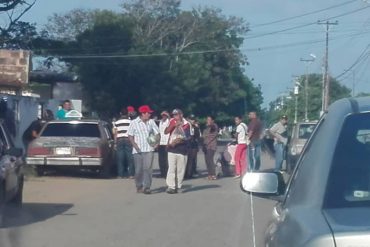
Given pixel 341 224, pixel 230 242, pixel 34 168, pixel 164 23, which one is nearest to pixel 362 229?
pixel 341 224

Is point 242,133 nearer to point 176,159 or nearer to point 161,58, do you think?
point 176,159

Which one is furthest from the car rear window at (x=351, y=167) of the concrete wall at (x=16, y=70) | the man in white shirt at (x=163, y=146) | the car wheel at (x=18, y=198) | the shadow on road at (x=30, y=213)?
the concrete wall at (x=16, y=70)

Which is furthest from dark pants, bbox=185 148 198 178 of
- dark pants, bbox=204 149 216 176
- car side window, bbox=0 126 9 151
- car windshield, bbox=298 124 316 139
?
car side window, bbox=0 126 9 151

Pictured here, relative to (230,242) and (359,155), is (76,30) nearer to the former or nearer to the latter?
(230,242)

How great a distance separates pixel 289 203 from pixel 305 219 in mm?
797

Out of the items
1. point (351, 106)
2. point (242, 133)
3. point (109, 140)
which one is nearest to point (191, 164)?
point (242, 133)

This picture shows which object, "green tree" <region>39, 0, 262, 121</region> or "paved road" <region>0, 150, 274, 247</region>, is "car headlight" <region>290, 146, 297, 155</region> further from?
"green tree" <region>39, 0, 262, 121</region>

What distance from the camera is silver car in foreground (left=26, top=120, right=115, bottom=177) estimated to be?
27.2 metres

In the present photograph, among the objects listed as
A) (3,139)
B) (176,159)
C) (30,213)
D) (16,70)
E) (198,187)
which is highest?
(16,70)

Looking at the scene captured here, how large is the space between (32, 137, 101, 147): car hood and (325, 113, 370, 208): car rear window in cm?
2218

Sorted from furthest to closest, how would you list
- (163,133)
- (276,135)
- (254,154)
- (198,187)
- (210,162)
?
1. (276,135)
2. (254,154)
3. (210,162)
4. (163,133)
5. (198,187)

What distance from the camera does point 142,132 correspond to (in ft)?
74.7

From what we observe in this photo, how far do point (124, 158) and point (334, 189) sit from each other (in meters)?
23.4

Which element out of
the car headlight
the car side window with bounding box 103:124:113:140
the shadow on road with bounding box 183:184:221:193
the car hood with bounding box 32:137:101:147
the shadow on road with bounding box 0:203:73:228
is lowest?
the shadow on road with bounding box 183:184:221:193
